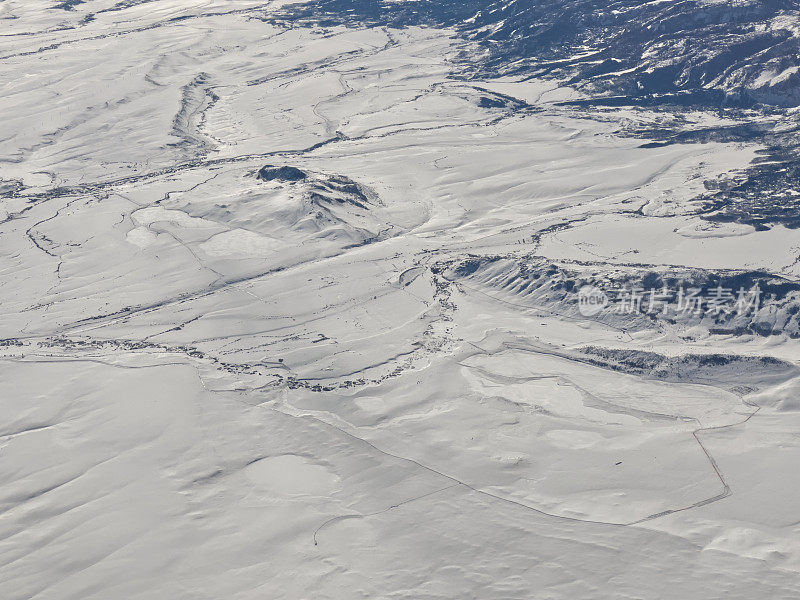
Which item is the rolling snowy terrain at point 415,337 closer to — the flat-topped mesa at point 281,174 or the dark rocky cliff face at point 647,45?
the dark rocky cliff face at point 647,45

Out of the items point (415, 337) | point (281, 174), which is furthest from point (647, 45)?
point (415, 337)

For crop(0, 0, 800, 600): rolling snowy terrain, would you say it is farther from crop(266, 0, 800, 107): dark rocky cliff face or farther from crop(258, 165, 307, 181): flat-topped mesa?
crop(258, 165, 307, 181): flat-topped mesa

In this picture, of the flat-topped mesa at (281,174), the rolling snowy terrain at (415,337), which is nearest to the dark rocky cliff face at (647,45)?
the rolling snowy terrain at (415,337)

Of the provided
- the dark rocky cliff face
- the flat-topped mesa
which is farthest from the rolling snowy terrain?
the flat-topped mesa

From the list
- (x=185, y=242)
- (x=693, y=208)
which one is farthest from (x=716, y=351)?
(x=185, y=242)

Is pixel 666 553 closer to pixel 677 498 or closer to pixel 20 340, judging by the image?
pixel 677 498

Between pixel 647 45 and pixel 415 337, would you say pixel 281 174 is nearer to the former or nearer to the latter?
pixel 415 337
